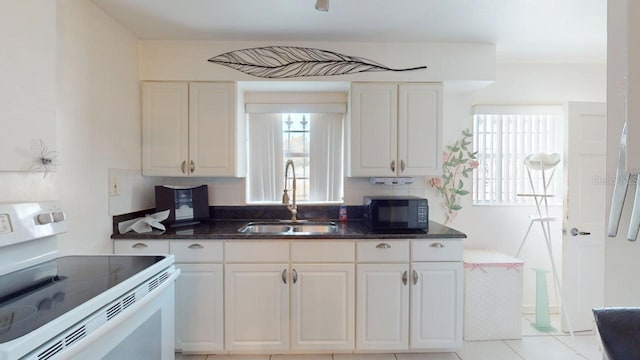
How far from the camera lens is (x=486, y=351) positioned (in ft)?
7.68

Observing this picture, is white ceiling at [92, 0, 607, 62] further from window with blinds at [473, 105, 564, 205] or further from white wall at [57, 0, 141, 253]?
window with blinds at [473, 105, 564, 205]

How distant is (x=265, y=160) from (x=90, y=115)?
134 centimetres

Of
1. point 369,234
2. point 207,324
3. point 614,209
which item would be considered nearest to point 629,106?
point 614,209

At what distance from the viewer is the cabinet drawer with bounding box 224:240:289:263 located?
2156 millimetres

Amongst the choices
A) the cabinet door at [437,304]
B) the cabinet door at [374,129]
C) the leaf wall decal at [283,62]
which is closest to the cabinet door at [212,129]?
the leaf wall decal at [283,62]

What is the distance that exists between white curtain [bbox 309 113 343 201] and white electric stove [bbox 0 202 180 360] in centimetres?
158

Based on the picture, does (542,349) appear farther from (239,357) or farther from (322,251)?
(239,357)

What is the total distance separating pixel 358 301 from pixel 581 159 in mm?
2143

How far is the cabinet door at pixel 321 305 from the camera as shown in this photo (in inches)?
85.5

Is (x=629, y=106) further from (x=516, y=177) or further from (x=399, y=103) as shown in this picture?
(x=516, y=177)

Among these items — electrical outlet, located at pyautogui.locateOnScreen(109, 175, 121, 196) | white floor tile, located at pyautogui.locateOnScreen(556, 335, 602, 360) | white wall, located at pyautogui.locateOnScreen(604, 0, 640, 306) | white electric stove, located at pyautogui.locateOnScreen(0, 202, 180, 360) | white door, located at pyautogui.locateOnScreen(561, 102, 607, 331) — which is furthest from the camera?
white door, located at pyautogui.locateOnScreen(561, 102, 607, 331)

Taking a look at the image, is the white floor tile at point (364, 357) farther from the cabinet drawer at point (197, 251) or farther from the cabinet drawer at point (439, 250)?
the cabinet drawer at point (197, 251)

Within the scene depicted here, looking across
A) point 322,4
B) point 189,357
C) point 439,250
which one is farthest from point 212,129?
point 439,250

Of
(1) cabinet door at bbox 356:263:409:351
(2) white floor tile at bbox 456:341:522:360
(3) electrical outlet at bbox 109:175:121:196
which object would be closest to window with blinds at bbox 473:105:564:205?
(2) white floor tile at bbox 456:341:522:360
